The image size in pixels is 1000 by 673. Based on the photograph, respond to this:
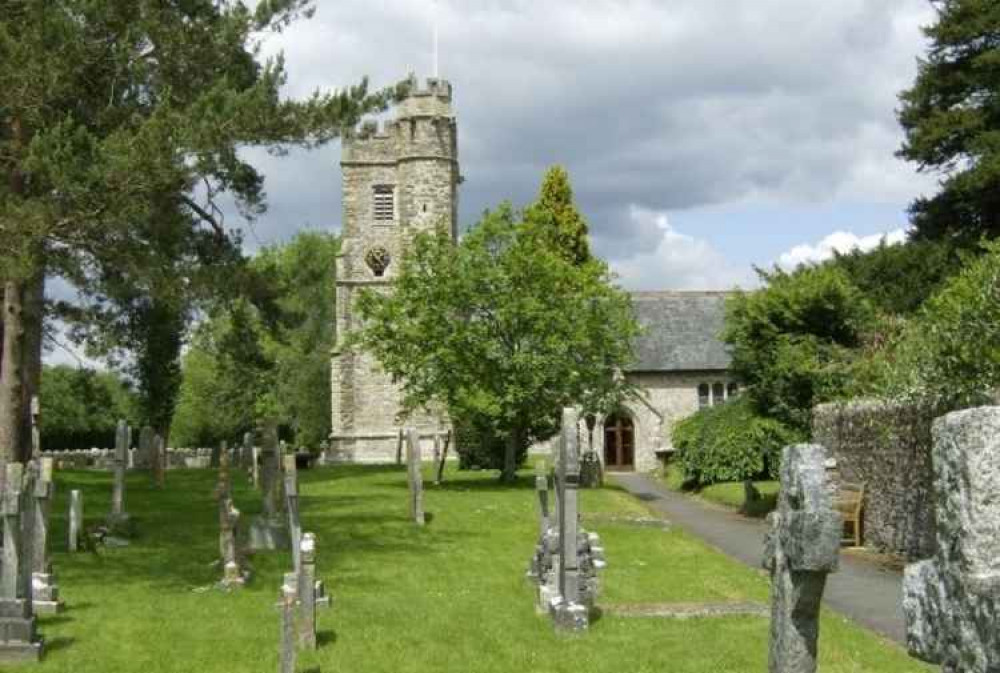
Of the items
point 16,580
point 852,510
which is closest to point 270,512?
point 16,580

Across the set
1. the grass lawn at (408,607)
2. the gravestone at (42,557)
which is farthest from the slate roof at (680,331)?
the gravestone at (42,557)

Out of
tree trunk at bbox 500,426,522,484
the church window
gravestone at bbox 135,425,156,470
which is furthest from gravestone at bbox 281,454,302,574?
the church window

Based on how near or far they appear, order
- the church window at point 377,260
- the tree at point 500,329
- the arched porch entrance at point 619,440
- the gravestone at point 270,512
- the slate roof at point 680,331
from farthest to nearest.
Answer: the arched porch entrance at point 619,440 → the church window at point 377,260 → the slate roof at point 680,331 → the tree at point 500,329 → the gravestone at point 270,512

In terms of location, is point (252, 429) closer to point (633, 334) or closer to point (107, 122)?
point (633, 334)

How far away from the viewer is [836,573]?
12641mm

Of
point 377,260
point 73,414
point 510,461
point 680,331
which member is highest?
point 377,260

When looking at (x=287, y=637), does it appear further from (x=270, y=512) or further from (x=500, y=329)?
(x=500, y=329)

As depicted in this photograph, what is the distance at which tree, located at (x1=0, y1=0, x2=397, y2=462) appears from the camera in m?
14.7

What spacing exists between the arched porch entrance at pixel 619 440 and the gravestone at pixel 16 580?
3697 cm

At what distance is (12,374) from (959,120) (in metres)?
23.9

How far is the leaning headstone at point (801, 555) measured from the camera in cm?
589

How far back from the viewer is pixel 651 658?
10250 mm

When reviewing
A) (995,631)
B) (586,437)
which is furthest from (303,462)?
(995,631)

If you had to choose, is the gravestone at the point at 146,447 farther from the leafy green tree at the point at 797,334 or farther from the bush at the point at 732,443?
the leafy green tree at the point at 797,334
